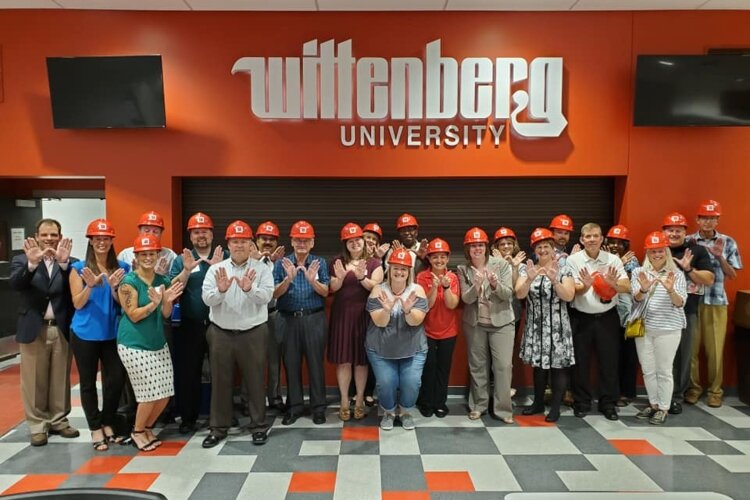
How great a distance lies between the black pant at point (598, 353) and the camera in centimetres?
415

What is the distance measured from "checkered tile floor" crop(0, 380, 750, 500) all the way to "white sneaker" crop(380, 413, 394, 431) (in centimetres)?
7

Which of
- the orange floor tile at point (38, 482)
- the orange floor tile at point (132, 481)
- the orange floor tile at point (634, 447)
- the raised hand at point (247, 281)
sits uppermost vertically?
the raised hand at point (247, 281)

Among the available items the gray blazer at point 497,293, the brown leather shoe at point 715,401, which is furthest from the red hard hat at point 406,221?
the brown leather shoe at point 715,401

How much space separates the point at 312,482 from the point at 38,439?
2277 mm

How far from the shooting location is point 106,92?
4.55 meters

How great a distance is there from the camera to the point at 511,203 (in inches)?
200

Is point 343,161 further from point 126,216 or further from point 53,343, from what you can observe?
point 53,343

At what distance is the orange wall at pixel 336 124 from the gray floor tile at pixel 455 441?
7.94 ft

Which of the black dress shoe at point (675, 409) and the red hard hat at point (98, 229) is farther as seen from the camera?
the black dress shoe at point (675, 409)

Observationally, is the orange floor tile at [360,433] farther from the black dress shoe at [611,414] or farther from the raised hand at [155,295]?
the black dress shoe at [611,414]
